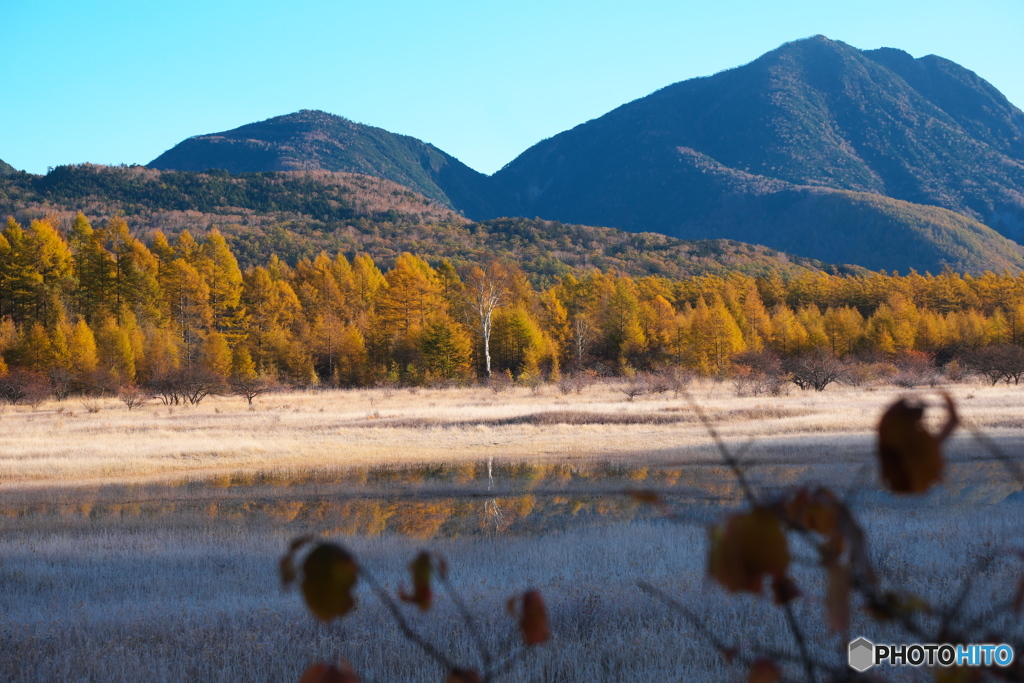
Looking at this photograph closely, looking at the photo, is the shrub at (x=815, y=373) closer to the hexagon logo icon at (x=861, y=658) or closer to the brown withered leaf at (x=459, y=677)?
the hexagon logo icon at (x=861, y=658)

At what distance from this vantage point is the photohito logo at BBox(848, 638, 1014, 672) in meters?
2.82

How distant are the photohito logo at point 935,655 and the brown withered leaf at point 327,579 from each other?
200 centimetres

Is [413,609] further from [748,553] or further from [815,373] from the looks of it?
[815,373]

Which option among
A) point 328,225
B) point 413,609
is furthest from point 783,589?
point 328,225

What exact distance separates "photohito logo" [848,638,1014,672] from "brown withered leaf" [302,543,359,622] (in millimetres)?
1997

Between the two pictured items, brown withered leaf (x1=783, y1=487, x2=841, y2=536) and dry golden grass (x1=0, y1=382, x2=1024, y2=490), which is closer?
brown withered leaf (x1=783, y1=487, x2=841, y2=536)

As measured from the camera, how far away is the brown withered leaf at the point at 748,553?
0.95 m

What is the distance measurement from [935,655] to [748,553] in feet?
11.8

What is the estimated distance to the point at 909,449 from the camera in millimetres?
975

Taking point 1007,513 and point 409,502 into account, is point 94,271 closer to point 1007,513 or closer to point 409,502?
point 409,502

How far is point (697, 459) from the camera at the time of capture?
1931 cm

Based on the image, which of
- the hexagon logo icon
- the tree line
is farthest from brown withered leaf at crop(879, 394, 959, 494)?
the tree line

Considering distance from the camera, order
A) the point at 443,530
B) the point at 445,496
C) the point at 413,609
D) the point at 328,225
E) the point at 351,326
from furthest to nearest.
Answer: the point at 328,225 → the point at 351,326 → the point at 445,496 → the point at 443,530 → the point at 413,609

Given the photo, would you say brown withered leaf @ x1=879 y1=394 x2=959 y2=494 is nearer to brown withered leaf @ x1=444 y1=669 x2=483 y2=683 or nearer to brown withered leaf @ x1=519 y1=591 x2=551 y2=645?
brown withered leaf @ x1=519 y1=591 x2=551 y2=645
